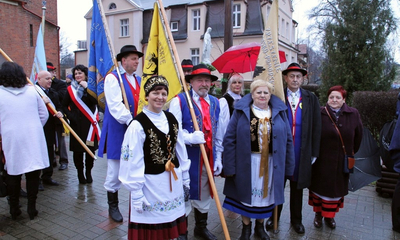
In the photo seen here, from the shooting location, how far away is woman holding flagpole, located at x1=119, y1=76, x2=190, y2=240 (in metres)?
2.62

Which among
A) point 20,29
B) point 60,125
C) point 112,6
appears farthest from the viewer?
point 112,6

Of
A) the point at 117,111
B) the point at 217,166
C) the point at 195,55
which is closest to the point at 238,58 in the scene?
the point at 217,166

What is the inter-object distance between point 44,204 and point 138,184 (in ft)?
9.48

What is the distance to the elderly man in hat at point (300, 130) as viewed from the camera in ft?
12.3

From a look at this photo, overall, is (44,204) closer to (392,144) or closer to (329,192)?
(329,192)

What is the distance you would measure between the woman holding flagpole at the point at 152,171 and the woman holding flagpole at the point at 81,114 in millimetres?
2972

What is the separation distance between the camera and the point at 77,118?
5.66 meters

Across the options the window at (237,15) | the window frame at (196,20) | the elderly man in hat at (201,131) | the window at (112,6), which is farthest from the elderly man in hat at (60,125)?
the window at (112,6)

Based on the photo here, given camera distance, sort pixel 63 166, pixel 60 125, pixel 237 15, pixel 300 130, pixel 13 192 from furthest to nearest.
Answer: pixel 237 15 < pixel 63 166 < pixel 60 125 < pixel 13 192 < pixel 300 130

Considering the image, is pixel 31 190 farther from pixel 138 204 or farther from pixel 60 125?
pixel 60 125

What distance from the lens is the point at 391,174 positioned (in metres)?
5.23

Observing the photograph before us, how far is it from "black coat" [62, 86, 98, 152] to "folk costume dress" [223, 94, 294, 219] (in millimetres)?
3179

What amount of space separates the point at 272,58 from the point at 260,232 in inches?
85.7

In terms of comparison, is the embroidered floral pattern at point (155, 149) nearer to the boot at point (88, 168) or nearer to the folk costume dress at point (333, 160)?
the folk costume dress at point (333, 160)
